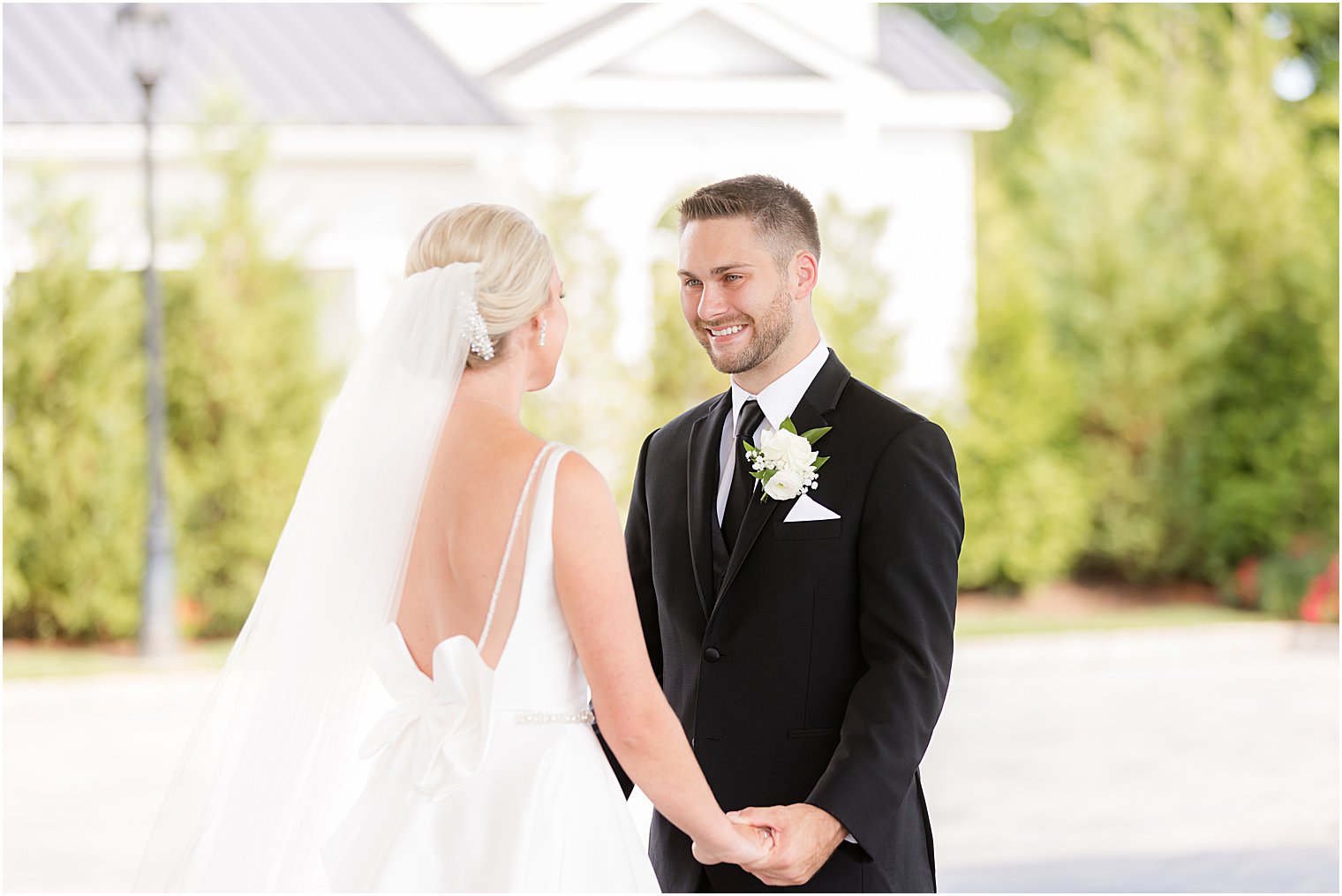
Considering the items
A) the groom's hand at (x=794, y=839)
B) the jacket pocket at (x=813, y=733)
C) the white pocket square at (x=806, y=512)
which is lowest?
the groom's hand at (x=794, y=839)

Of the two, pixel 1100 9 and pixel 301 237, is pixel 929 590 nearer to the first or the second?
pixel 301 237

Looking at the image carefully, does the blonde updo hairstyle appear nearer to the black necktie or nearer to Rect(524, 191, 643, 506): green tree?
the black necktie

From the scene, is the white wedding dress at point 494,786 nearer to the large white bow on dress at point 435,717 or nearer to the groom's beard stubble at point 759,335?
the large white bow on dress at point 435,717

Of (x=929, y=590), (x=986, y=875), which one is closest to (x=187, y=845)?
(x=929, y=590)

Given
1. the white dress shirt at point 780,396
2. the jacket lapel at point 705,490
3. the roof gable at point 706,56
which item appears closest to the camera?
the jacket lapel at point 705,490

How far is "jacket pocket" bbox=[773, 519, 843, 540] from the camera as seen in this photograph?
298 cm

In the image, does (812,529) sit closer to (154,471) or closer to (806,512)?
(806,512)

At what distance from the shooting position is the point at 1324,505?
15.0 metres

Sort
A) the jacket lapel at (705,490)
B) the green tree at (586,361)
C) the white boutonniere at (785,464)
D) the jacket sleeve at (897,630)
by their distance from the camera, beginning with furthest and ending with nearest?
1. the green tree at (586,361)
2. the jacket lapel at (705,490)
3. the white boutonniere at (785,464)
4. the jacket sleeve at (897,630)

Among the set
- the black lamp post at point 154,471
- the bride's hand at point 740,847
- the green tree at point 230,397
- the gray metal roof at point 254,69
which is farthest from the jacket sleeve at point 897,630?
the gray metal roof at point 254,69

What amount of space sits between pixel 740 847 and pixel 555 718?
43 centimetres

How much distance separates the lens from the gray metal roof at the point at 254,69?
13.7 metres

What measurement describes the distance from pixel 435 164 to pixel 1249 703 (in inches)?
355

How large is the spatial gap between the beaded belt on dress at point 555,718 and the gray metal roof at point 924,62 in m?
14.6
